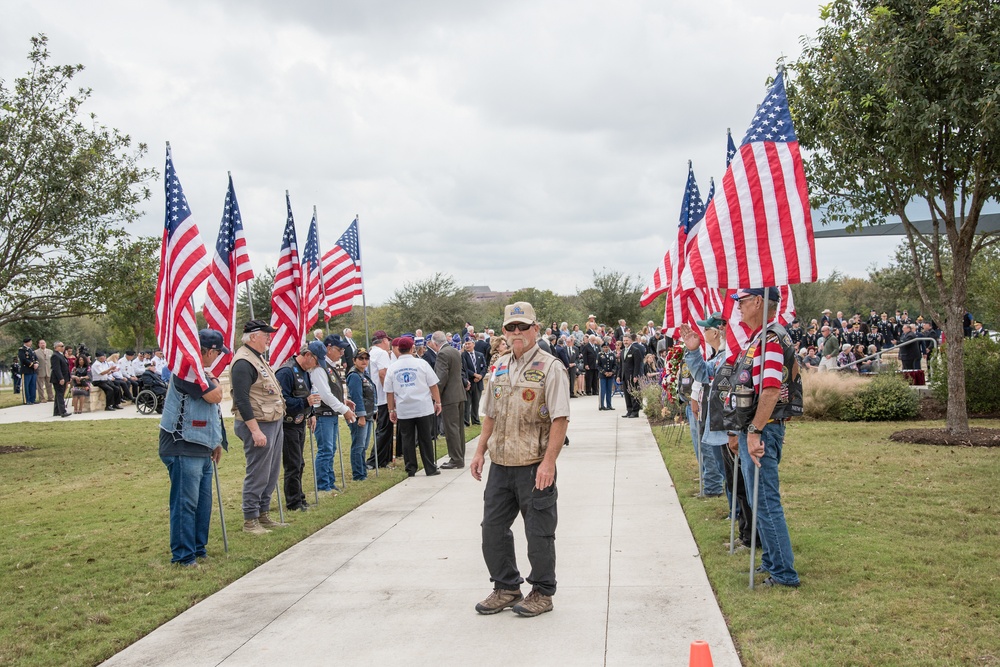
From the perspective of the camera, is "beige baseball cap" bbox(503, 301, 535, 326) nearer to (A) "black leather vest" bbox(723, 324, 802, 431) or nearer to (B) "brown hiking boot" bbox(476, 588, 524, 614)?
(A) "black leather vest" bbox(723, 324, 802, 431)

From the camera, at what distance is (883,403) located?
1755 cm

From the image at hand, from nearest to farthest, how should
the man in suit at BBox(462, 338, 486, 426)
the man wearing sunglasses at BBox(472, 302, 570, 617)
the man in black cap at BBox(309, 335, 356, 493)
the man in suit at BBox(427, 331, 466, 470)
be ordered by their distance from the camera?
the man wearing sunglasses at BBox(472, 302, 570, 617)
the man in black cap at BBox(309, 335, 356, 493)
the man in suit at BBox(427, 331, 466, 470)
the man in suit at BBox(462, 338, 486, 426)

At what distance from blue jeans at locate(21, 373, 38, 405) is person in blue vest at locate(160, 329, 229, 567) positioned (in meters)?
27.7

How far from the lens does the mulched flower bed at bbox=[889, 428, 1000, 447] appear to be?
1345 cm

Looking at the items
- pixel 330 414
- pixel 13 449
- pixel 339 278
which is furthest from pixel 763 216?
pixel 13 449

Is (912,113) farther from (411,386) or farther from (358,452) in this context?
(358,452)

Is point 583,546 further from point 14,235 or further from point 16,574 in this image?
point 14,235

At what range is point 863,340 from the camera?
28.0m

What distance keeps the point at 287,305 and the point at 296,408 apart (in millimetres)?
1411

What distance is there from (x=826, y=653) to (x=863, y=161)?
1057 centimetres

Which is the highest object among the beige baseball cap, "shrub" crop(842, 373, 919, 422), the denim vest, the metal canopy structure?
the metal canopy structure

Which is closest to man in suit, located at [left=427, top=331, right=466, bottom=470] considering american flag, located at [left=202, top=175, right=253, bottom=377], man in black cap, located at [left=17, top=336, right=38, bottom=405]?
american flag, located at [left=202, top=175, right=253, bottom=377]

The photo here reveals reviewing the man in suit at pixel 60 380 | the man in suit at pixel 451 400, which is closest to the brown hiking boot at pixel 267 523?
the man in suit at pixel 451 400

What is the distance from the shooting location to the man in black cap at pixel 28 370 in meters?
30.7
